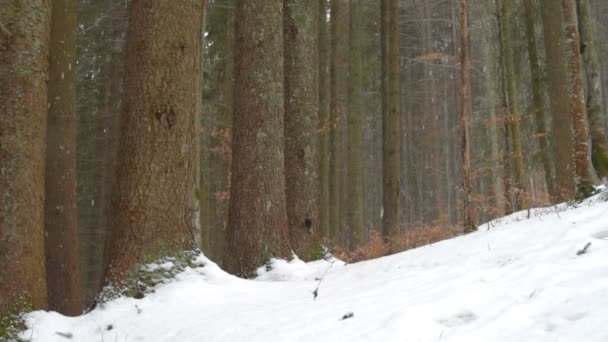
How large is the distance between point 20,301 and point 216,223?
48.4 feet

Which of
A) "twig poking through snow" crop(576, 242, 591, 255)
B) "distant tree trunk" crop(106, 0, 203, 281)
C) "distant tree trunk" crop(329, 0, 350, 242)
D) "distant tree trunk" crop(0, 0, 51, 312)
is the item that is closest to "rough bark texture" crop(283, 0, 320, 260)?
"distant tree trunk" crop(106, 0, 203, 281)

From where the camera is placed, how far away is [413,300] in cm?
331

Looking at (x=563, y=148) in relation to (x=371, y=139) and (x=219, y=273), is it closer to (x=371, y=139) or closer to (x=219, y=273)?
(x=219, y=273)

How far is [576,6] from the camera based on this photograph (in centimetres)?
788

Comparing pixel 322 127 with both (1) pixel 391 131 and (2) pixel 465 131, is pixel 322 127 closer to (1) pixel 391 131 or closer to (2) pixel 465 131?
(1) pixel 391 131

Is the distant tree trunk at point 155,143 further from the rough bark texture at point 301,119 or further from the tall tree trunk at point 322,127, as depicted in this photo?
the tall tree trunk at point 322,127

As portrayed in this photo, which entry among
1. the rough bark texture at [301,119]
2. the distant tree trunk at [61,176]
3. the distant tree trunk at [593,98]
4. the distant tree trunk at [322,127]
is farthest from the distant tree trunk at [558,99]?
the distant tree trunk at [61,176]

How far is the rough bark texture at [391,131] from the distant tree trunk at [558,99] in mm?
3306

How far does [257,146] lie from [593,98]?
4.68 meters

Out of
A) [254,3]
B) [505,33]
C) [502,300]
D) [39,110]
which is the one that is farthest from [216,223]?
[502,300]

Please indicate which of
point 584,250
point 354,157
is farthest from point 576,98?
point 354,157

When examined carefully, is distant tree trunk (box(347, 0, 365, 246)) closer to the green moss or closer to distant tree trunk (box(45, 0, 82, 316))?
distant tree trunk (box(45, 0, 82, 316))

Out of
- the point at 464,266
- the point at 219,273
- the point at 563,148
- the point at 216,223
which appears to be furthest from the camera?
the point at 216,223

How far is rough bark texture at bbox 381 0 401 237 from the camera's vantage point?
37.5 ft
